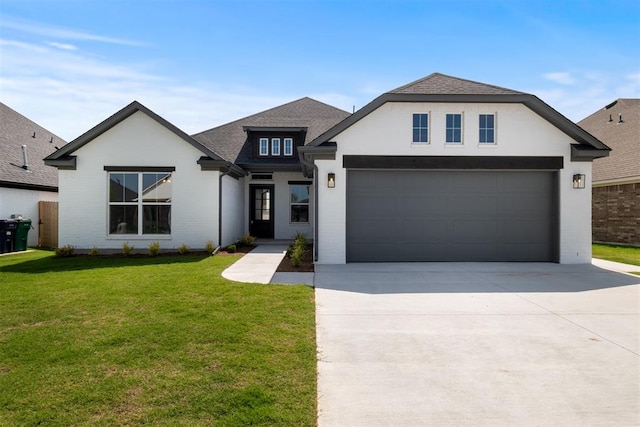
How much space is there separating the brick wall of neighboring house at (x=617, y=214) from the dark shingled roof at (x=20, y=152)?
2365cm

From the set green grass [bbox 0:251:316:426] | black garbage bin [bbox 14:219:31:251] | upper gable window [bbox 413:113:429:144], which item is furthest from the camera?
black garbage bin [bbox 14:219:31:251]

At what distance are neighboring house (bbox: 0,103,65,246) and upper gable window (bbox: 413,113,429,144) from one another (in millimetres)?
13803

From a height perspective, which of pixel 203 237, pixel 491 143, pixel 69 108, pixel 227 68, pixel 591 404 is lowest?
pixel 591 404

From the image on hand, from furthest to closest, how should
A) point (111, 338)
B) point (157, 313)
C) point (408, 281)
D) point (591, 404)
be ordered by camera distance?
point (408, 281), point (157, 313), point (111, 338), point (591, 404)

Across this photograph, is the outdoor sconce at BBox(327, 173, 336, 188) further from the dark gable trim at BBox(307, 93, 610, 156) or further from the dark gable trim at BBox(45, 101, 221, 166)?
the dark gable trim at BBox(45, 101, 221, 166)

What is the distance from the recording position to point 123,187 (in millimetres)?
12594

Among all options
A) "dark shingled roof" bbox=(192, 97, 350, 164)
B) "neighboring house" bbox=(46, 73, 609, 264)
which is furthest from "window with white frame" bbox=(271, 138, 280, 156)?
"neighboring house" bbox=(46, 73, 609, 264)

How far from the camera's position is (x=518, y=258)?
36.3 ft

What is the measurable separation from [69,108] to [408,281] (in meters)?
13.5

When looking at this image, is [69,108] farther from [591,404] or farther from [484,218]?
[591,404]

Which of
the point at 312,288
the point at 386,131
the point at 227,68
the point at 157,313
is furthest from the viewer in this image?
the point at 227,68

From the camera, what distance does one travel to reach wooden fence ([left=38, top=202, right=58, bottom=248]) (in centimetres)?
1512

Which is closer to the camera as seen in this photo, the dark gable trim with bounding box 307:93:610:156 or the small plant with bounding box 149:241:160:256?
the dark gable trim with bounding box 307:93:610:156

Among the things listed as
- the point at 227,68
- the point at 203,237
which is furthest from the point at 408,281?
the point at 227,68
